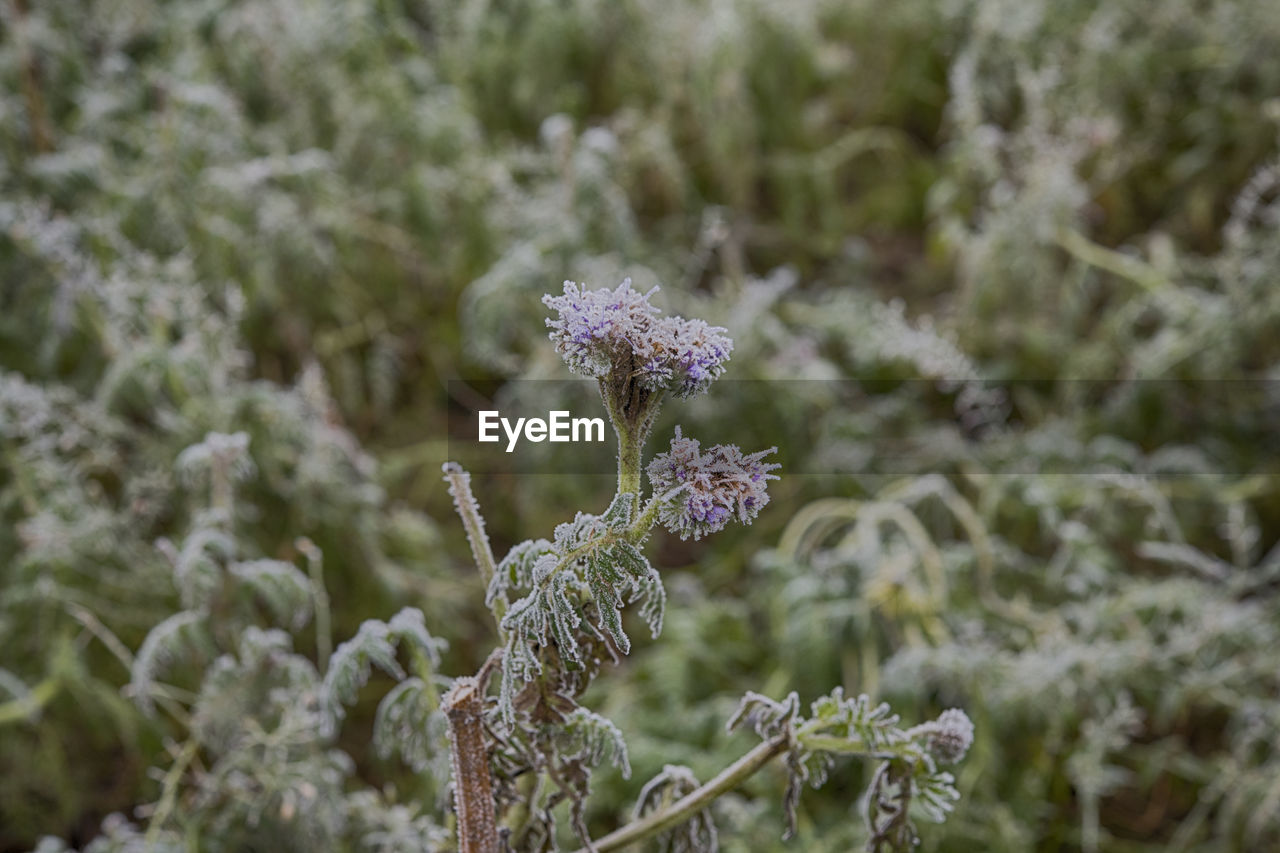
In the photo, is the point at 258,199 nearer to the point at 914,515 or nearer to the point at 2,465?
the point at 2,465

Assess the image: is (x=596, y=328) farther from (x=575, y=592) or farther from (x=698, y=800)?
(x=698, y=800)

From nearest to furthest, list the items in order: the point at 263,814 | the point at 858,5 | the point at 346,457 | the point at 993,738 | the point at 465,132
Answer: the point at 263,814, the point at 993,738, the point at 346,457, the point at 465,132, the point at 858,5

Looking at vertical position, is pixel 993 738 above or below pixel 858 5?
below

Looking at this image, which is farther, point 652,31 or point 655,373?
point 652,31

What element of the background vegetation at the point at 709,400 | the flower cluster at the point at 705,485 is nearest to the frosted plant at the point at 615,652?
the flower cluster at the point at 705,485

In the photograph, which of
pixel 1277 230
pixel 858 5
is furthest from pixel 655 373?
pixel 858 5

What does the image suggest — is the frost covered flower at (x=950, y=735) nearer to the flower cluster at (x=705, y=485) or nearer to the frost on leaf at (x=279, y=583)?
the flower cluster at (x=705, y=485)

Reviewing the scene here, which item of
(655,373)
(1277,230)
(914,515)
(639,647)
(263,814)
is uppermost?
(1277,230)
